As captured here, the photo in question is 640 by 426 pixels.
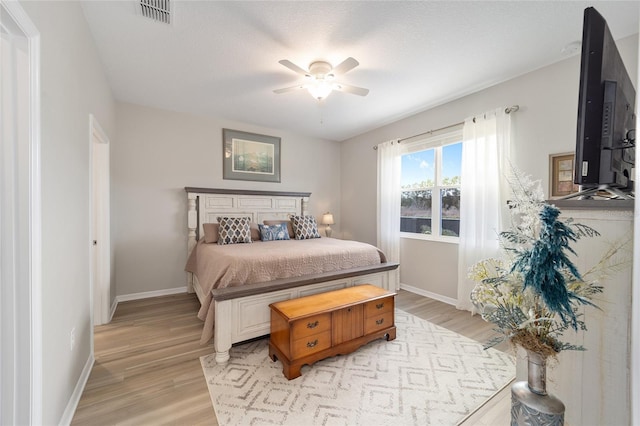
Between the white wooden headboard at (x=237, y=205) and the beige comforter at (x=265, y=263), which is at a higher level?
the white wooden headboard at (x=237, y=205)

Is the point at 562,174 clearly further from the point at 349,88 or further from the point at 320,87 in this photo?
the point at 320,87

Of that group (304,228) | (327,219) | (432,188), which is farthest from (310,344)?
(327,219)

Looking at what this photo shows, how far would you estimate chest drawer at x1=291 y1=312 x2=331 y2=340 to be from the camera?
1.95m

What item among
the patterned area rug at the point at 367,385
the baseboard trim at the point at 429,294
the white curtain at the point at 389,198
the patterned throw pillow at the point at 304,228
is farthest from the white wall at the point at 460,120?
the patterned area rug at the point at 367,385

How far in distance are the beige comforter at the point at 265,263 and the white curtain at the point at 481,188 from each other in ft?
3.49

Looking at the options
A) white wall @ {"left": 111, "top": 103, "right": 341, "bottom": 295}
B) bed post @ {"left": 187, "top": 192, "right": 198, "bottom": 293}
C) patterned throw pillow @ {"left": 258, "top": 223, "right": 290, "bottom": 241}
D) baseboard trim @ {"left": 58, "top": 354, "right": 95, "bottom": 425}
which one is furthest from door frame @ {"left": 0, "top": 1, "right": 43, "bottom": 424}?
bed post @ {"left": 187, "top": 192, "right": 198, "bottom": 293}

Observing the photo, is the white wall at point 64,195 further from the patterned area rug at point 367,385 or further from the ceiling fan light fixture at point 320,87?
the ceiling fan light fixture at point 320,87

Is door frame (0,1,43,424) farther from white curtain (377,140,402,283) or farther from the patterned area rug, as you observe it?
white curtain (377,140,402,283)

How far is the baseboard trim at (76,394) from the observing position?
4.95 feet

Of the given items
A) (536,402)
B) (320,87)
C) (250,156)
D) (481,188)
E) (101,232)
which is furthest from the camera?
(250,156)

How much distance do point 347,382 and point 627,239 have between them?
1748mm

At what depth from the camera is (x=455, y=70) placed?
2.72 m

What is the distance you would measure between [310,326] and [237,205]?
2.78m

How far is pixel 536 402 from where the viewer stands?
771 millimetres
